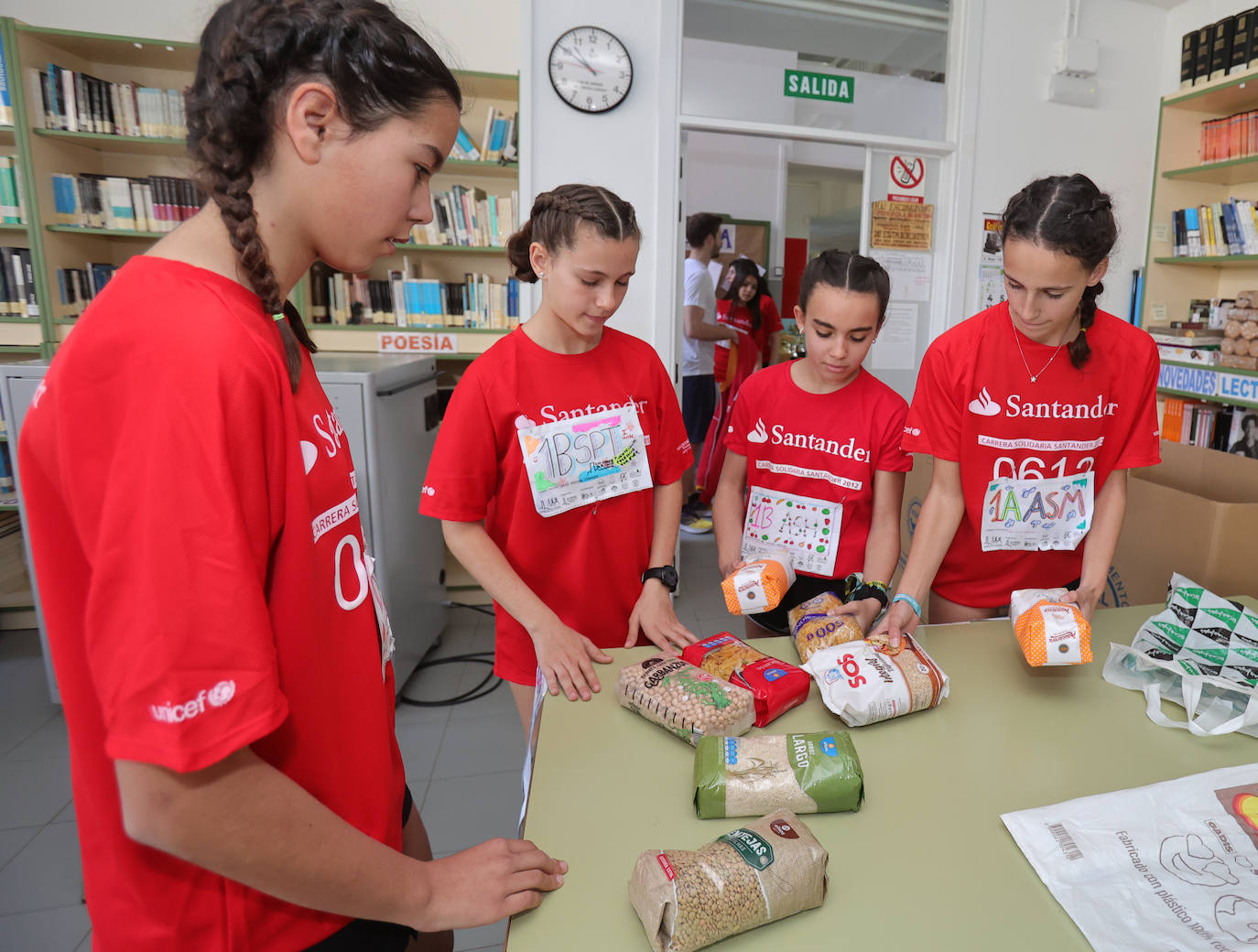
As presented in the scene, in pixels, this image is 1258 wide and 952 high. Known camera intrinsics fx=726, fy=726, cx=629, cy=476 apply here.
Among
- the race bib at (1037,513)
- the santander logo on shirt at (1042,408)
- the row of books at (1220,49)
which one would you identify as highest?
the row of books at (1220,49)

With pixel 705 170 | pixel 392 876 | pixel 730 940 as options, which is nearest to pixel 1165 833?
pixel 730 940

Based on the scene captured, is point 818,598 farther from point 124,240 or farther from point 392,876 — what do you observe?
point 124,240

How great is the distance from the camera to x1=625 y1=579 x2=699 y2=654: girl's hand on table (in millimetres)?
1258

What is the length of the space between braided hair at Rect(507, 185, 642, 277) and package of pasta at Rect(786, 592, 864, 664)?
710 millimetres

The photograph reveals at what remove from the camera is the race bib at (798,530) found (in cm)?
151

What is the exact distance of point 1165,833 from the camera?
2.49 feet

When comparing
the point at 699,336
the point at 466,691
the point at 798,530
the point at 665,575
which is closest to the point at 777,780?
the point at 665,575

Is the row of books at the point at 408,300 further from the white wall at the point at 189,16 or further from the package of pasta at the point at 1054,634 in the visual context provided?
the package of pasta at the point at 1054,634

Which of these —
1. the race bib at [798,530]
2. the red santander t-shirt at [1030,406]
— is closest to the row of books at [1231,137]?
the red santander t-shirt at [1030,406]

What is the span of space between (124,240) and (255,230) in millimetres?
3757

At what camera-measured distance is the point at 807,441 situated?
5.06ft

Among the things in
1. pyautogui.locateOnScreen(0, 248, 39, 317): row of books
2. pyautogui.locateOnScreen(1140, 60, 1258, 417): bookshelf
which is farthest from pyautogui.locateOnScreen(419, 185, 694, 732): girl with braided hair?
pyautogui.locateOnScreen(1140, 60, 1258, 417): bookshelf

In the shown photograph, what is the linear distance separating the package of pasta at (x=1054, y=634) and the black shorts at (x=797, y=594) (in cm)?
50

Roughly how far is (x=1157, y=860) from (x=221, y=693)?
0.87m
